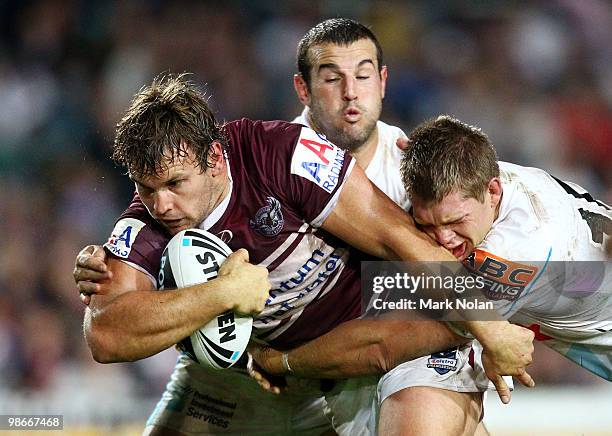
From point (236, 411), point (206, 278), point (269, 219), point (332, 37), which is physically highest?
point (332, 37)

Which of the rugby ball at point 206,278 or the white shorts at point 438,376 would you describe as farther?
the white shorts at point 438,376

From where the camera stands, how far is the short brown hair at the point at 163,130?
3.33 m

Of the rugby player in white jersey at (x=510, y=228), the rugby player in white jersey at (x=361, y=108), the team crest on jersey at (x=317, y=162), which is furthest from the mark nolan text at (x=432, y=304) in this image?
the rugby player in white jersey at (x=361, y=108)

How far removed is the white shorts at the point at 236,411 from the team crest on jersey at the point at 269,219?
42.6 inches

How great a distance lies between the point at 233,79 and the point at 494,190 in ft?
15.4

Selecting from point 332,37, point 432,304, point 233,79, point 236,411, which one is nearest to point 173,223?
point 432,304

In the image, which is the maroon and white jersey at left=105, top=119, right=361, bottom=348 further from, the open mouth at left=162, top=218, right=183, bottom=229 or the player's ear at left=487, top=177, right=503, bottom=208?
the player's ear at left=487, top=177, right=503, bottom=208

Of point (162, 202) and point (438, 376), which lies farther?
point (438, 376)

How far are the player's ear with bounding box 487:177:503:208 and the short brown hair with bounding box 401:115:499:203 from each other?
0.06ft

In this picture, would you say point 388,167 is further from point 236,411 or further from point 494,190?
point 236,411

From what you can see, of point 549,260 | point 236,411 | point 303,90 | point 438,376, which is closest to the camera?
point 549,260

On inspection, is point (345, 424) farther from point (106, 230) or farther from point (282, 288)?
point (106, 230)

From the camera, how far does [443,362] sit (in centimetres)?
369

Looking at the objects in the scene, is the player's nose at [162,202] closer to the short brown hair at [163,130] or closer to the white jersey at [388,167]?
the short brown hair at [163,130]
